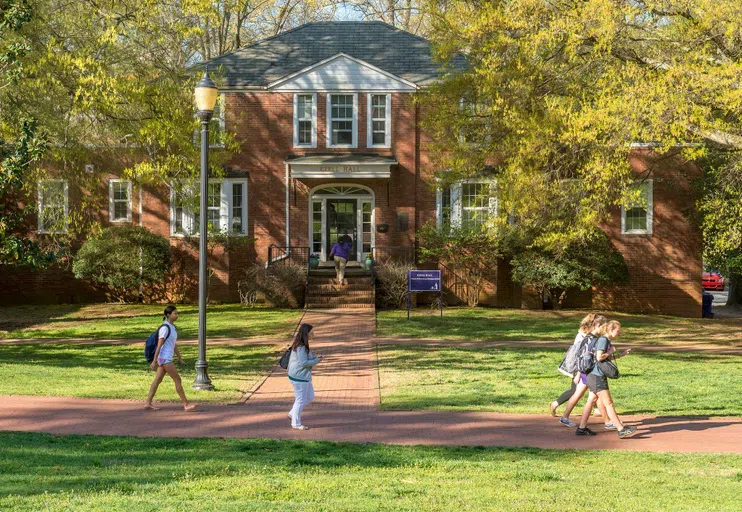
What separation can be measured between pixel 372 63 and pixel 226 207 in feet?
22.7

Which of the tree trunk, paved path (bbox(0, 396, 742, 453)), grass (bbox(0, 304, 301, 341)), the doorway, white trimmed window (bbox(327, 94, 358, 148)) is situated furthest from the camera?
the tree trunk

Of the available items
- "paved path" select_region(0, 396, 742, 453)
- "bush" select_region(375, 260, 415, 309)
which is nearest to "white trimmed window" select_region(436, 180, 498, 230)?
"bush" select_region(375, 260, 415, 309)

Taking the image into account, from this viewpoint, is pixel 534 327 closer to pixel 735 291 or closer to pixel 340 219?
pixel 340 219

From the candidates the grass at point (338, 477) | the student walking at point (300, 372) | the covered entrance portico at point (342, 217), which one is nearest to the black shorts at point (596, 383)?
the grass at point (338, 477)

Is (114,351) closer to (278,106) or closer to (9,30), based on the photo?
(9,30)

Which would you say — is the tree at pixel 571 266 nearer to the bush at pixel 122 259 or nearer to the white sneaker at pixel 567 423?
the bush at pixel 122 259

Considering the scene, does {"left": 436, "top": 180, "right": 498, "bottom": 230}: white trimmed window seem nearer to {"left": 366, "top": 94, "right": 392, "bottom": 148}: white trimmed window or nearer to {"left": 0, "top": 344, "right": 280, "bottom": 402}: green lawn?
{"left": 366, "top": 94, "right": 392, "bottom": 148}: white trimmed window

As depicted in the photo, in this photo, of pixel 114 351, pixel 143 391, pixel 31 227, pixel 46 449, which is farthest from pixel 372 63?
pixel 46 449

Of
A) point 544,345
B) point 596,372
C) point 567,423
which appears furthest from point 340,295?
point 596,372

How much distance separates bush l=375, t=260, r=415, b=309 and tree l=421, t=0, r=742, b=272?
4742 mm

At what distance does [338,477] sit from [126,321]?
17.8 m

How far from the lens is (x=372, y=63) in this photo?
30156 mm

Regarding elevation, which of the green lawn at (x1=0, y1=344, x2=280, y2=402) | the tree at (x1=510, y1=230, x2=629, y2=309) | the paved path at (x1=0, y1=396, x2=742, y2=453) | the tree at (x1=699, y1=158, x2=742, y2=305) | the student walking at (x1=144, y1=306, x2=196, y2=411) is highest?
the tree at (x1=699, y1=158, x2=742, y2=305)

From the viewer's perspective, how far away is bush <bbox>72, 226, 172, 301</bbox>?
28.0 meters
